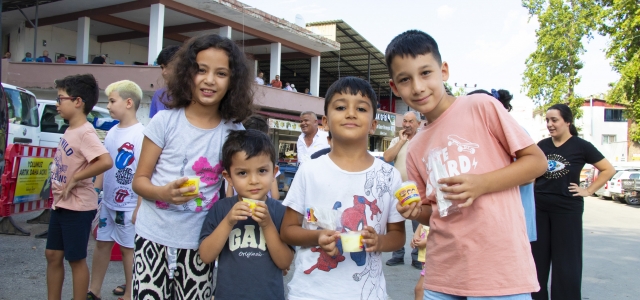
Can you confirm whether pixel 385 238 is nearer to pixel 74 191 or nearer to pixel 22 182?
pixel 74 191

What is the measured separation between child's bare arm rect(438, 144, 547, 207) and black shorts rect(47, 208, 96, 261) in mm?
2730

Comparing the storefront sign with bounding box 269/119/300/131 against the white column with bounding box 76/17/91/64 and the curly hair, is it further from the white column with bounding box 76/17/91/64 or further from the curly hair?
the curly hair

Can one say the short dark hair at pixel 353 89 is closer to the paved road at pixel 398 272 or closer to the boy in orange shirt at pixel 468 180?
the boy in orange shirt at pixel 468 180

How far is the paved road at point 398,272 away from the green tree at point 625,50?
17402 mm

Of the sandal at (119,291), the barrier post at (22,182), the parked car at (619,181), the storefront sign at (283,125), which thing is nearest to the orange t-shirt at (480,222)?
the sandal at (119,291)

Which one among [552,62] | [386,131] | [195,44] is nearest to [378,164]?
[195,44]

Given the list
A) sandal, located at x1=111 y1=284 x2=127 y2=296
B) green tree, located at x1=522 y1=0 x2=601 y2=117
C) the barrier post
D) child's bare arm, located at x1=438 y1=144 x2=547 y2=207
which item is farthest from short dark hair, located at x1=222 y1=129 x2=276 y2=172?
green tree, located at x1=522 y1=0 x2=601 y2=117

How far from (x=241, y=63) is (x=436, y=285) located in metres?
1.55

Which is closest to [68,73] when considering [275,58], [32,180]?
[275,58]

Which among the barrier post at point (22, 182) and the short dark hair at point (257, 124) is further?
the barrier post at point (22, 182)

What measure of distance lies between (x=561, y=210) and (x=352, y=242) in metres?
3.11

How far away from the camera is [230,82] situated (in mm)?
2436

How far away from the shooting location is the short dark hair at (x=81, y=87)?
3520 millimetres

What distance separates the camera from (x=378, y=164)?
2266mm
